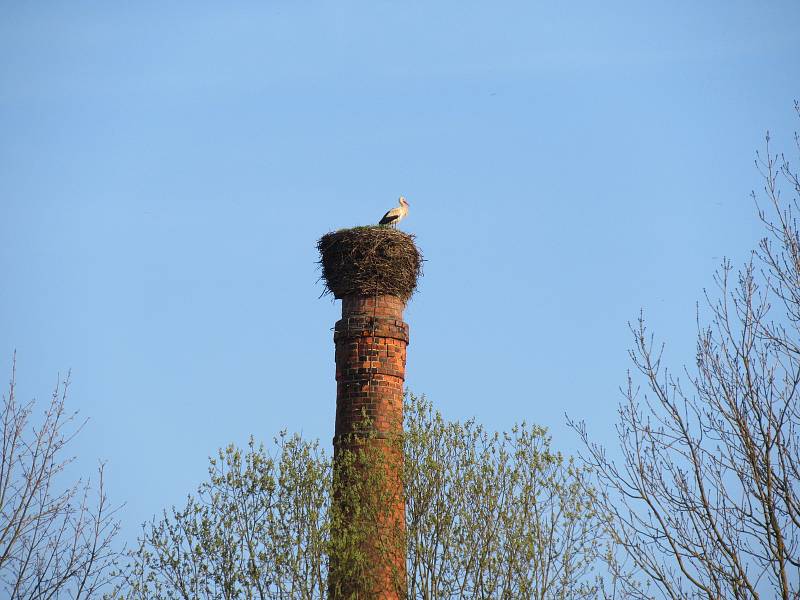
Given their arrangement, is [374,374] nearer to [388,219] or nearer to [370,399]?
[370,399]

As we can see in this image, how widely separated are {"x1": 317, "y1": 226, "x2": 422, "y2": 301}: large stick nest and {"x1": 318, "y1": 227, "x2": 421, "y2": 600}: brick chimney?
0.02 m

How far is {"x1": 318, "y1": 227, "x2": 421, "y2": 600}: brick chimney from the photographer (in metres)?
13.8

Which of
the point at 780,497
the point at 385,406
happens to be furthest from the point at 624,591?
the point at 385,406

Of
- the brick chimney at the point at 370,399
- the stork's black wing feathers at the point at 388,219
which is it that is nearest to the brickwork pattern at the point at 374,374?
the brick chimney at the point at 370,399

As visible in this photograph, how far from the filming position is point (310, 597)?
13.0 m

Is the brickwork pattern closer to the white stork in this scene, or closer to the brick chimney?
the brick chimney

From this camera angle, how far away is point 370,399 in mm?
15461

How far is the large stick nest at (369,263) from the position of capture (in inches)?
647

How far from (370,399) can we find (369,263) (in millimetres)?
2241

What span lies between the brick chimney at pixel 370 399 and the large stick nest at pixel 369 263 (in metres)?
0.02

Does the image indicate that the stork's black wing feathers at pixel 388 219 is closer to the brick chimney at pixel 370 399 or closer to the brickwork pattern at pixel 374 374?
the brick chimney at pixel 370 399

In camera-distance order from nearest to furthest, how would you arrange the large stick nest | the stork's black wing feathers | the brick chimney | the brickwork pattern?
1. the brick chimney
2. the brickwork pattern
3. the large stick nest
4. the stork's black wing feathers

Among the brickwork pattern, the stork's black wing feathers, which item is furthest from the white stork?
the brickwork pattern

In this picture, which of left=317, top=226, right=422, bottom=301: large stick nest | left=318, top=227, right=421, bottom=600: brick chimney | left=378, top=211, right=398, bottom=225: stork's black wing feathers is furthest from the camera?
left=378, top=211, right=398, bottom=225: stork's black wing feathers
